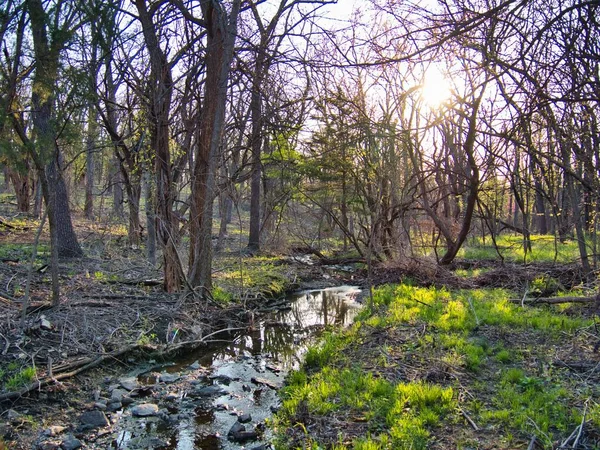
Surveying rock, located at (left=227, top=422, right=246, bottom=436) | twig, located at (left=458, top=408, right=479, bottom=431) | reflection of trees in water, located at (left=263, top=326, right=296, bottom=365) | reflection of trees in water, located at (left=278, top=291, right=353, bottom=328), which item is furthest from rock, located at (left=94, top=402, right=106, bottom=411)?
reflection of trees in water, located at (left=278, top=291, right=353, bottom=328)

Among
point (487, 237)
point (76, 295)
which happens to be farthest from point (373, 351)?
point (487, 237)

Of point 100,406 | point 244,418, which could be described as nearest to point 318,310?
point 244,418

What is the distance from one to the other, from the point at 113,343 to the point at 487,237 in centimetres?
2126

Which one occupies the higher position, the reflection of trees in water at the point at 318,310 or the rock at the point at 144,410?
the reflection of trees in water at the point at 318,310

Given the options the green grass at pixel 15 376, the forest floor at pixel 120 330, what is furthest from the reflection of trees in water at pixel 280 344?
the green grass at pixel 15 376

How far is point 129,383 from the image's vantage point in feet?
19.2

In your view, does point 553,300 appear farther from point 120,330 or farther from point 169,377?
point 120,330

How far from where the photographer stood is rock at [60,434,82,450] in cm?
425

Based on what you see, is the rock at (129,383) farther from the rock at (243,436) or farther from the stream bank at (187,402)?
the rock at (243,436)

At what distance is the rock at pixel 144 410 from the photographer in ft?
16.6

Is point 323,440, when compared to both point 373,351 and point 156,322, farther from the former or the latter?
point 156,322

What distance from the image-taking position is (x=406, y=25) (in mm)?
4652

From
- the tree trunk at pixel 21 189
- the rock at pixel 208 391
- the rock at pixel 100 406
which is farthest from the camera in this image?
the tree trunk at pixel 21 189

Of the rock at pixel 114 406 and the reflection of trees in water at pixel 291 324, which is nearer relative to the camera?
the rock at pixel 114 406
